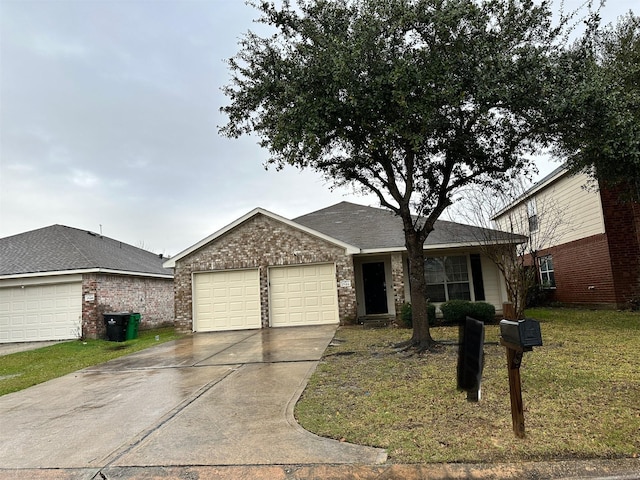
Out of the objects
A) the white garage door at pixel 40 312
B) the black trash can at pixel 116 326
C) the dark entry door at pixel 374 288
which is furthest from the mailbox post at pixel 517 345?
the white garage door at pixel 40 312

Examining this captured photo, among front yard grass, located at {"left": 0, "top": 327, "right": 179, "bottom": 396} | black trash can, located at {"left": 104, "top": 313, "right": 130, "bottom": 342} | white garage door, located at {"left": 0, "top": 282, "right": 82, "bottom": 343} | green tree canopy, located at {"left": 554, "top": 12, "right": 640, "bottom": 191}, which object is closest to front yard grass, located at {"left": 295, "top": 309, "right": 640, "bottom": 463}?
green tree canopy, located at {"left": 554, "top": 12, "right": 640, "bottom": 191}

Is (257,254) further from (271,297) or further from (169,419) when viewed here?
(169,419)

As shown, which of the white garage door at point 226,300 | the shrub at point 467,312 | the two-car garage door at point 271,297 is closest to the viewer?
the shrub at point 467,312

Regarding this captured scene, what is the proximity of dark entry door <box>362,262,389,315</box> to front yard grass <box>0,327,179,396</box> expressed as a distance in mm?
6913

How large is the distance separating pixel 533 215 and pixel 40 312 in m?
19.6

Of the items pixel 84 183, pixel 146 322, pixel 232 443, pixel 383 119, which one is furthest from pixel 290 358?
pixel 84 183

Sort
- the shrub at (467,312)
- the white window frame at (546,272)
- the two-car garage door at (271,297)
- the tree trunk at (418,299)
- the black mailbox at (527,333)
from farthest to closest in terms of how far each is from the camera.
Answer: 1. the white window frame at (546,272)
2. the two-car garage door at (271,297)
3. the shrub at (467,312)
4. the tree trunk at (418,299)
5. the black mailbox at (527,333)

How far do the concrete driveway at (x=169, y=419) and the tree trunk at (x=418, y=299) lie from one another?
2.09 meters

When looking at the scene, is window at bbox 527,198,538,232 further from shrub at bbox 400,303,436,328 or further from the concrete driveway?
the concrete driveway

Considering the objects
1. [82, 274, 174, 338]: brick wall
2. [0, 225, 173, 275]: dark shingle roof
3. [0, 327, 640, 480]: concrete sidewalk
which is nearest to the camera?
[0, 327, 640, 480]: concrete sidewalk

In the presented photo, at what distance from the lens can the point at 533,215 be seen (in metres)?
17.6

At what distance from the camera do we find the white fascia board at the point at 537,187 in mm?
14751

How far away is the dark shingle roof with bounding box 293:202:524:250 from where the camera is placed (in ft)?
46.3

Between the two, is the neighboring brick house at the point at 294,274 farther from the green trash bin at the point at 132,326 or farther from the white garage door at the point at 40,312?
the white garage door at the point at 40,312
